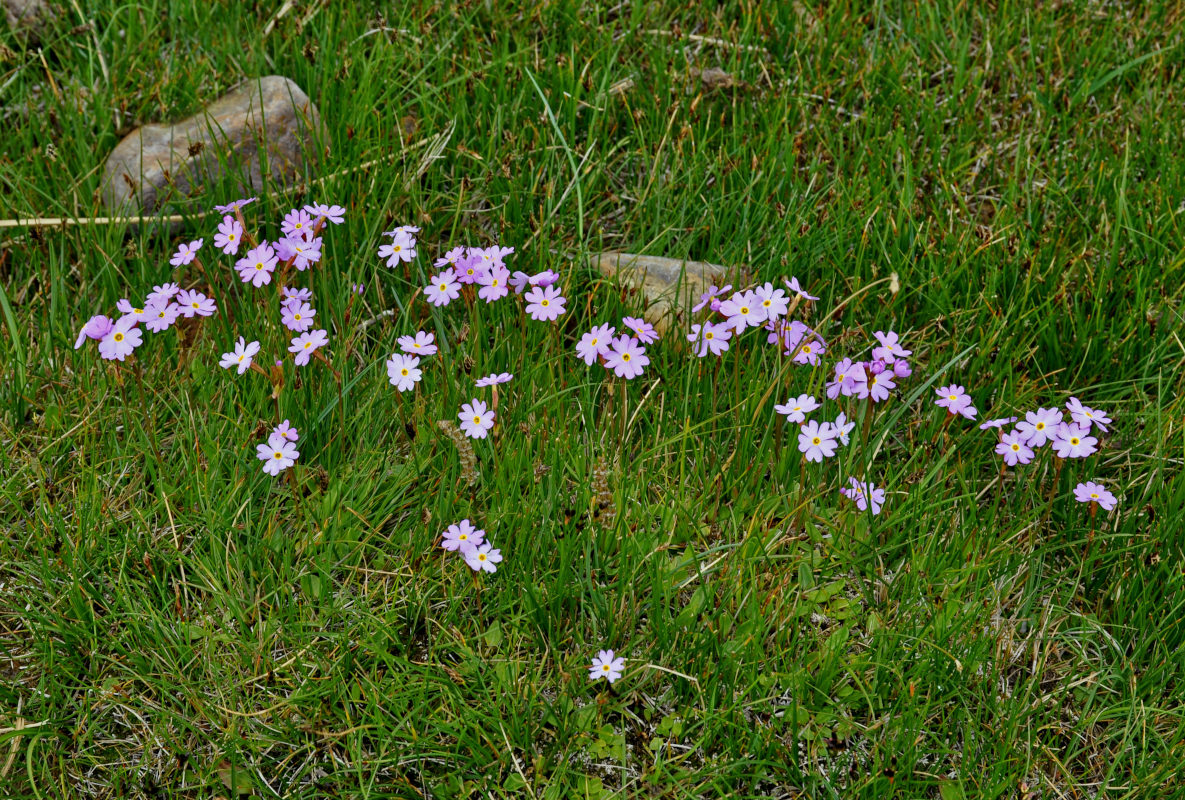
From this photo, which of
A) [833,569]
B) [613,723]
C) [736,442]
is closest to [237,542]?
[613,723]

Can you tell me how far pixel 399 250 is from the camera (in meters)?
3.01

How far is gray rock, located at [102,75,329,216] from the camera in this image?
3244 mm

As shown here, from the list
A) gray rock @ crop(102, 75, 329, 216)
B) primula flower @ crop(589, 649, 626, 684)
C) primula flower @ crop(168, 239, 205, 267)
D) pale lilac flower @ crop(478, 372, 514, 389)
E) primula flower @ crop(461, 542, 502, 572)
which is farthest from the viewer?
gray rock @ crop(102, 75, 329, 216)

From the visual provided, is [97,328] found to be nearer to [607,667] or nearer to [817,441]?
[607,667]

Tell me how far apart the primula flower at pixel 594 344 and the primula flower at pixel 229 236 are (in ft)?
3.42

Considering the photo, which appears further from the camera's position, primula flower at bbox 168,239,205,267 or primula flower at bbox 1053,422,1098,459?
primula flower at bbox 168,239,205,267

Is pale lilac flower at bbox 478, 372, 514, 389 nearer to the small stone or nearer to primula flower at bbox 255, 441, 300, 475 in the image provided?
primula flower at bbox 255, 441, 300, 475

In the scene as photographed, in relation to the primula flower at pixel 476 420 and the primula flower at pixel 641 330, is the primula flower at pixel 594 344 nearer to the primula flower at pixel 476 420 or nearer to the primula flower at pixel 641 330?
the primula flower at pixel 641 330

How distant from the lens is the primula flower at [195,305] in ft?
8.93

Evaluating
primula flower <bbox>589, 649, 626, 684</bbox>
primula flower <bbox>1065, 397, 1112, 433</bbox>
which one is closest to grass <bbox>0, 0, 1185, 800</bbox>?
primula flower <bbox>589, 649, 626, 684</bbox>

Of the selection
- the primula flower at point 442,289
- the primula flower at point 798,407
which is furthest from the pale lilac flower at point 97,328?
the primula flower at point 798,407

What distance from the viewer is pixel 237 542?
2.45m

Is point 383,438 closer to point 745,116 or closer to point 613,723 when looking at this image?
point 613,723

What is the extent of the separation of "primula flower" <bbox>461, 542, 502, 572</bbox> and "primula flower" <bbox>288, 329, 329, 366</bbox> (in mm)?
673
